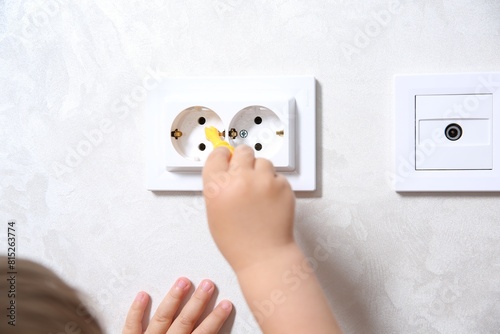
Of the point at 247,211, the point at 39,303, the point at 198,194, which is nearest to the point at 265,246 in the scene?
the point at 247,211

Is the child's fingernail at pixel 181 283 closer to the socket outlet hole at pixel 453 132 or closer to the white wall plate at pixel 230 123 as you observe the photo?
the white wall plate at pixel 230 123

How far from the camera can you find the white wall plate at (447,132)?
0.41 meters

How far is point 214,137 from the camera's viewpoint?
419 millimetres

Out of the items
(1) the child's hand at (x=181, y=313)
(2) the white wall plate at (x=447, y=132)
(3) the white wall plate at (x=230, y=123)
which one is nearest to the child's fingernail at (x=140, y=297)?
(1) the child's hand at (x=181, y=313)

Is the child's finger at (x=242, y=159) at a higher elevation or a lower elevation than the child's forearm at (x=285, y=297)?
higher

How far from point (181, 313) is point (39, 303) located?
0.58 feet

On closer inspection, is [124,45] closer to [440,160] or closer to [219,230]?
[219,230]

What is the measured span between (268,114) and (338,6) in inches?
5.2

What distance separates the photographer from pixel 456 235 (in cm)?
43

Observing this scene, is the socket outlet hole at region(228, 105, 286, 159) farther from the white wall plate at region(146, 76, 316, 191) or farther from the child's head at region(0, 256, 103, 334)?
the child's head at region(0, 256, 103, 334)

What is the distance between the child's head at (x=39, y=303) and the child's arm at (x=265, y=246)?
0.75ft

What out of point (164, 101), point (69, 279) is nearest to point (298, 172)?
point (164, 101)

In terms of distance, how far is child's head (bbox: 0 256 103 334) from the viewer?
48 centimetres

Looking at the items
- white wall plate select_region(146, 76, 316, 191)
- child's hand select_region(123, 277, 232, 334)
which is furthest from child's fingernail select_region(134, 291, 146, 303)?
white wall plate select_region(146, 76, 316, 191)
